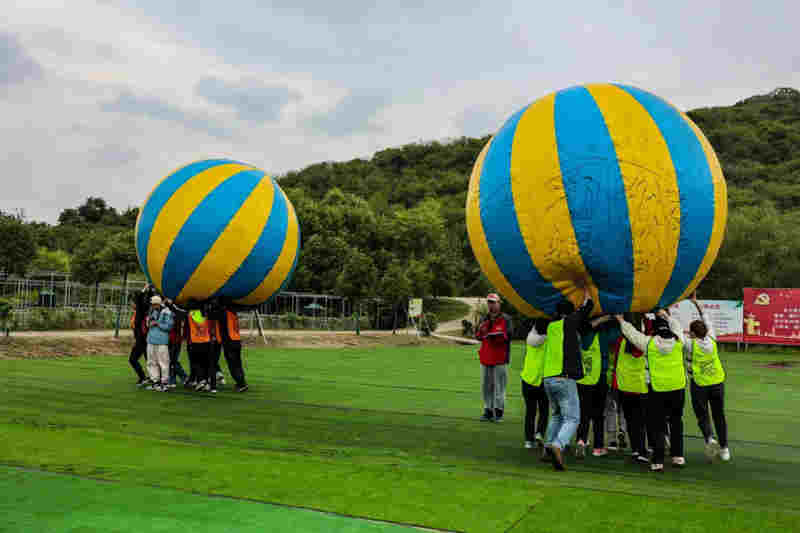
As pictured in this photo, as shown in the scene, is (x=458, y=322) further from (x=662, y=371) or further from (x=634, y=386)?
(x=662, y=371)

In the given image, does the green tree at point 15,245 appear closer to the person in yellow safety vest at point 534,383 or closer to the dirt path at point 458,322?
the dirt path at point 458,322

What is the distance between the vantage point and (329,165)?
92.5 meters

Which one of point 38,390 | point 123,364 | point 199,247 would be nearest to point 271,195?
point 199,247

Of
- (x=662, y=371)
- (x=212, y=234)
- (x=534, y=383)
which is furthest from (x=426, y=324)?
(x=662, y=371)

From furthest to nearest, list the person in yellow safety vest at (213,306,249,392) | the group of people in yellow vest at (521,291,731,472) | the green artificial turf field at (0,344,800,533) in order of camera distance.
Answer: the person in yellow safety vest at (213,306,249,392), the group of people in yellow vest at (521,291,731,472), the green artificial turf field at (0,344,800,533)

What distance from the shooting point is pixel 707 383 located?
6918mm

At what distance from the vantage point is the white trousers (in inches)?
428

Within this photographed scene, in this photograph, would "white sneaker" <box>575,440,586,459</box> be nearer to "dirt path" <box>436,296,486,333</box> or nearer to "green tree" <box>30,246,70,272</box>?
"dirt path" <box>436,296,486,333</box>

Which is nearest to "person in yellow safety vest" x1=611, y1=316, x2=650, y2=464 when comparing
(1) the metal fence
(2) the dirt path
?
(1) the metal fence

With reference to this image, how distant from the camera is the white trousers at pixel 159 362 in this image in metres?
10.9

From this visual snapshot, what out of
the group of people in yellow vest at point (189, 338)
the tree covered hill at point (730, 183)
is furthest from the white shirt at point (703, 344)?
the tree covered hill at point (730, 183)

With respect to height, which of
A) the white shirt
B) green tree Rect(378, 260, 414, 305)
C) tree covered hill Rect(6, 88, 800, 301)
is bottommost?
the white shirt

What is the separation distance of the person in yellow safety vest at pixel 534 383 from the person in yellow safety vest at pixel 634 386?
793 mm

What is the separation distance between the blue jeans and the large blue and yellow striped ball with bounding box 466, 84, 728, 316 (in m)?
0.75
